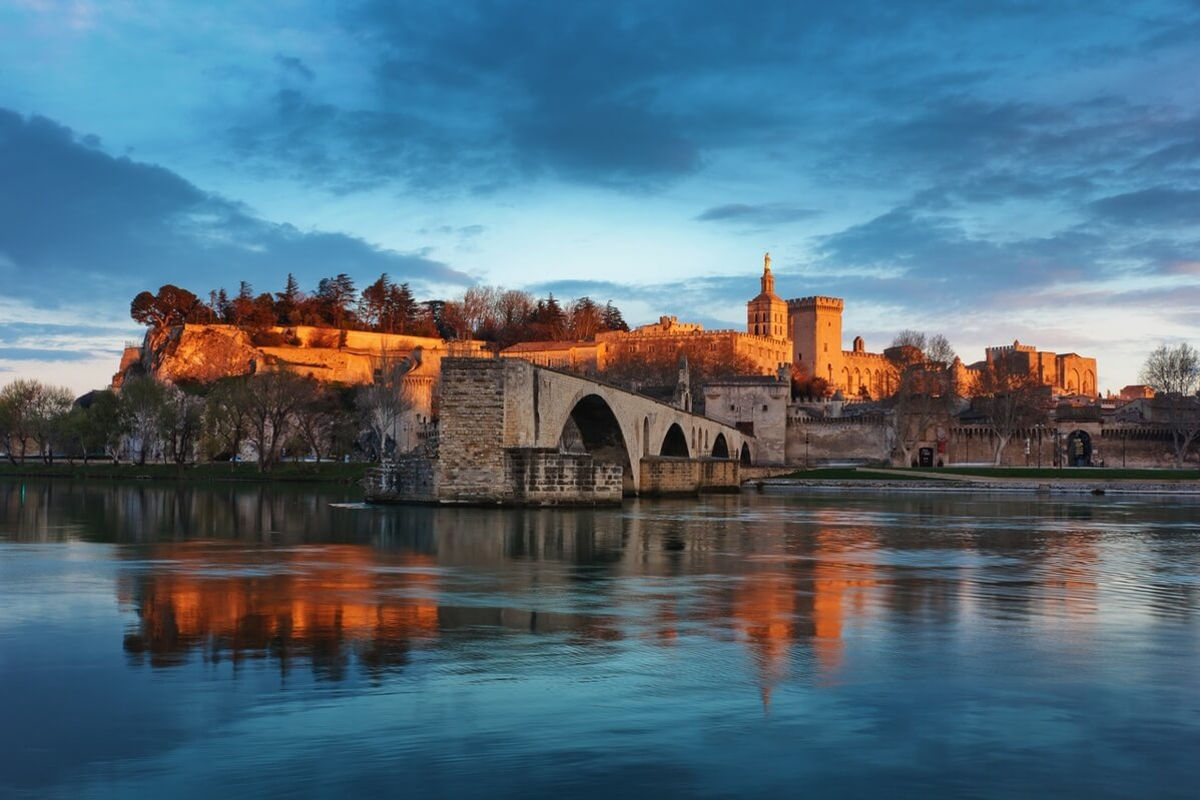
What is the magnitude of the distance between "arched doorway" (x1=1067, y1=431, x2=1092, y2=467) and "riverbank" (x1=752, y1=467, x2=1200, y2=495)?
17.6 meters

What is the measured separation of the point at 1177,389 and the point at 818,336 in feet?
186

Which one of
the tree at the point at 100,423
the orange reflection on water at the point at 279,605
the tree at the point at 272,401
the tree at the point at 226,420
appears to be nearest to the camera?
the orange reflection on water at the point at 279,605

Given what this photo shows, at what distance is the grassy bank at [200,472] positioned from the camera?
67.1 m

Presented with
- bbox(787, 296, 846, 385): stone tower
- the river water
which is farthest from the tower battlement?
the river water

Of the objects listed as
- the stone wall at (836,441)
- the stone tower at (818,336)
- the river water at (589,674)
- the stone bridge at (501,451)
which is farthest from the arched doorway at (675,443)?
the stone tower at (818,336)

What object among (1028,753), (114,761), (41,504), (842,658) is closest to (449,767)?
(114,761)

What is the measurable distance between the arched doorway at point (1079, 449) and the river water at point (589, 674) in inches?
2817

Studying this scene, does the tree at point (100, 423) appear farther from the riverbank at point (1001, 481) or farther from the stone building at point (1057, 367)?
the stone building at point (1057, 367)

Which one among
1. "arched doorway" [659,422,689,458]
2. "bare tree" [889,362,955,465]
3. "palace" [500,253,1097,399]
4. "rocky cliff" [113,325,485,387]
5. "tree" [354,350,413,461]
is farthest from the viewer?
"palace" [500,253,1097,399]

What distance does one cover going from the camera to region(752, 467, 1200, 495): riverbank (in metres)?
59.1

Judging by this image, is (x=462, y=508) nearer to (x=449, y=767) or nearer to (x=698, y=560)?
(x=698, y=560)

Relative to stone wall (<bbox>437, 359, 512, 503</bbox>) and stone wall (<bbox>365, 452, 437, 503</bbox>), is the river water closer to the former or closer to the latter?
stone wall (<bbox>437, 359, 512, 503</bbox>)

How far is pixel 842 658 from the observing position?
33.3ft

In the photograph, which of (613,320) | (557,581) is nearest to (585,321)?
(613,320)
